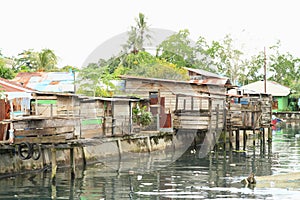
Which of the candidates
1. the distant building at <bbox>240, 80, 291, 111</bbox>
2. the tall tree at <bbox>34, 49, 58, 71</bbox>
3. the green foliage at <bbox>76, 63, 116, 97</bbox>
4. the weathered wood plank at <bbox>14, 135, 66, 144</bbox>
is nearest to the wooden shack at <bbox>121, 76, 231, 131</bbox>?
the green foliage at <bbox>76, 63, 116, 97</bbox>

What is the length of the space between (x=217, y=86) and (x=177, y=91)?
254 inches

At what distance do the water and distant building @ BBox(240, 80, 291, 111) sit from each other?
32196 millimetres

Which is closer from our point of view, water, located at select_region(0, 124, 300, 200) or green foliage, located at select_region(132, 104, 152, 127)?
water, located at select_region(0, 124, 300, 200)

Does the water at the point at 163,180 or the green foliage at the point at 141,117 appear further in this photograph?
the green foliage at the point at 141,117

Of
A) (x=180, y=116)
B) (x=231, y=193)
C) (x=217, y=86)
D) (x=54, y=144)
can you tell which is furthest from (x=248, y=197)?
(x=217, y=86)

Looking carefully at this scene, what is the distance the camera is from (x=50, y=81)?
105ft

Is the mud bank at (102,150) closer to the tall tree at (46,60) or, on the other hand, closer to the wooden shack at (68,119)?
the wooden shack at (68,119)

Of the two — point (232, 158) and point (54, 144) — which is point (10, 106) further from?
point (232, 158)

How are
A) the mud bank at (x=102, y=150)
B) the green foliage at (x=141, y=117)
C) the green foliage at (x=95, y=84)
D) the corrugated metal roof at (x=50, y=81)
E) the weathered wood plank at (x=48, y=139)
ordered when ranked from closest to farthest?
the weathered wood plank at (x=48, y=139)
the mud bank at (x=102, y=150)
the green foliage at (x=141, y=117)
the corrugated metal roof at (x=50, y=81)
the green foliage at (x=95, y=84)

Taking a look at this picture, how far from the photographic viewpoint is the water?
59.5 ft

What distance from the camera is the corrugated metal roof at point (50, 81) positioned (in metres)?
31.3

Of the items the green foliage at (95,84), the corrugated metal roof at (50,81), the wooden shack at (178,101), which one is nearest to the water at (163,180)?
the wooden shack at (178,101)

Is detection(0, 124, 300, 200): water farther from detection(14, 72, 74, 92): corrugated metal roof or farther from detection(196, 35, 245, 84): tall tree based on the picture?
detection(196, 35, 245, 84): tall tree

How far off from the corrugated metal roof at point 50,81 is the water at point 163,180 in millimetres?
6428
